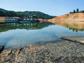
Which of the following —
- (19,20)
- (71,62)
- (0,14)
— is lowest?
(71,62)

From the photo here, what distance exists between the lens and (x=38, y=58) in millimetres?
6152

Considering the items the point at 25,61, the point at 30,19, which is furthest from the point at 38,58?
the point at 30,19

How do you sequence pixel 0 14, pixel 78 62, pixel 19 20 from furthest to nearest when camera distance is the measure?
pixel 0 14, pixel 19 20, pixel 78 62

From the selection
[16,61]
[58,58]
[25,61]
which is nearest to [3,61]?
[16,61]

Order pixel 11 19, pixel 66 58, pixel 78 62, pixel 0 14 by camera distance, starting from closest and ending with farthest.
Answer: pixel 78 62
pixel 66 58
pixel 11 19
pixel 0 14

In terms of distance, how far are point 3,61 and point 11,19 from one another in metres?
73.2

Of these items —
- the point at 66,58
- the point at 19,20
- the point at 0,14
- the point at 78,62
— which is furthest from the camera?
the point at 0,14

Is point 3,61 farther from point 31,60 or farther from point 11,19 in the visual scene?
point 11,19

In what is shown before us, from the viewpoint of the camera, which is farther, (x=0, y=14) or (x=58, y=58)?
(x=0, y=14)

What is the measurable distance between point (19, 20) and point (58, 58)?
8055 cm

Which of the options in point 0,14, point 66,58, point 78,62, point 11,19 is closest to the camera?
point 78,62

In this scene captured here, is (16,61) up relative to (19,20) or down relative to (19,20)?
down

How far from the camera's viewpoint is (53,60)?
19.2ft

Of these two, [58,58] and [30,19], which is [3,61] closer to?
[58,58]
